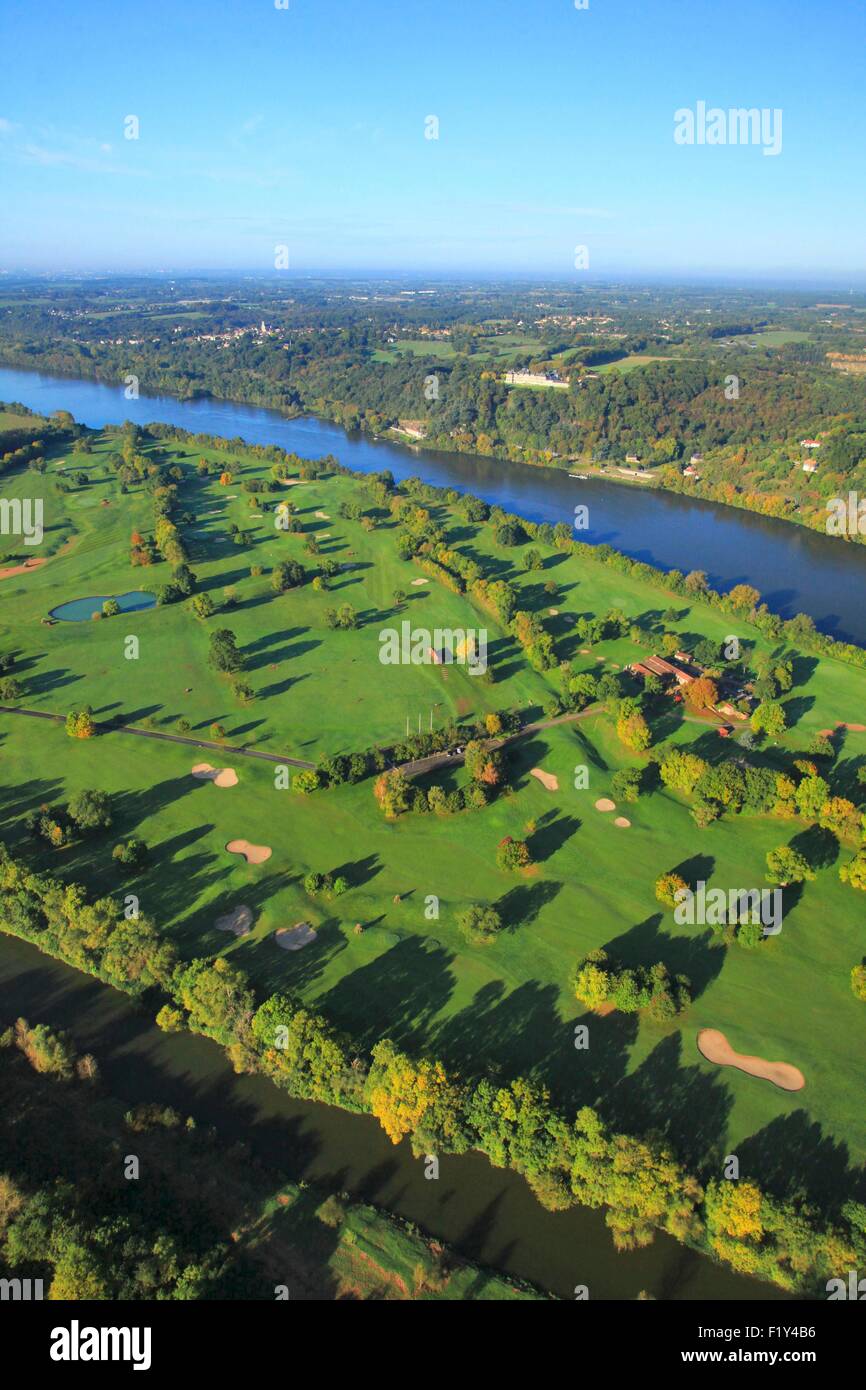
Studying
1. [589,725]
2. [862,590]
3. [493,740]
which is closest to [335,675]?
[493,740]

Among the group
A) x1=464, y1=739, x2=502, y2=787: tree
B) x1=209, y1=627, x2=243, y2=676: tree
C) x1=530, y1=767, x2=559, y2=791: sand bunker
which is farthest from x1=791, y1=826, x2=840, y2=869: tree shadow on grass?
x1=209, y1=627, x2=243, y2=676: tree

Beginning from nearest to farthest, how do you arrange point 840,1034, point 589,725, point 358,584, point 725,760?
point 840,1034, point 725,760, point 589,725, point 358,584

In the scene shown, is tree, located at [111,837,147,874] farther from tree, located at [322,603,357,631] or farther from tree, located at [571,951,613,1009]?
tree, located at [322,603,357,631]

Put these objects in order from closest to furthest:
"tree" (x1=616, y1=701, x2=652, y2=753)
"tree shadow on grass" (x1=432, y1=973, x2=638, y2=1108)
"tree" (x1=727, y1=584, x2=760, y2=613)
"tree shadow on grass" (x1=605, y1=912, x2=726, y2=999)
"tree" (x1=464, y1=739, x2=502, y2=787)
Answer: "tree shadow on grass" (x1=432, y1=973, x2=638, y2=1108), "tree shadow on grass" (x1=605, y1=912, x2=726, y2=999), "tree" (x1=464, y1=739, x2=502, y2=787), "tree" (x1=616, y1=701, x2=652, y2=753), "tree" (x1=727, y1=584, x2=760, y2=613)

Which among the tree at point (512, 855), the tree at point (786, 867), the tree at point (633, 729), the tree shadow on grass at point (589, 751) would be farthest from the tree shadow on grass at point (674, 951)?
the tree at point (633, 729)

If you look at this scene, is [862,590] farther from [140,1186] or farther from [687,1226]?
[140,1186]

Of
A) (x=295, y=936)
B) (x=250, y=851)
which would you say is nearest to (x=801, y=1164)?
(x=295, y=936)
